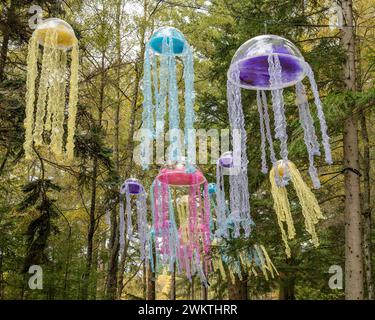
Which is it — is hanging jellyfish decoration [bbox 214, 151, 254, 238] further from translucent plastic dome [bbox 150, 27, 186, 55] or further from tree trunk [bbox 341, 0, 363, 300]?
translucent plastic dome [bbox 150, 27, 186, 55]

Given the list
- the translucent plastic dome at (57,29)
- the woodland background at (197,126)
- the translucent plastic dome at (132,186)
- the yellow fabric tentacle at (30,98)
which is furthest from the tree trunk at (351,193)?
the yellow fabric tentacle at (30,98)

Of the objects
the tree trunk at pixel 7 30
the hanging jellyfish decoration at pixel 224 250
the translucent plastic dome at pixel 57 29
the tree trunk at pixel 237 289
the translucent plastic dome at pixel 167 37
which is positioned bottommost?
the tree trunk at pixel 237 289

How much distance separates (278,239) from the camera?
9664mm

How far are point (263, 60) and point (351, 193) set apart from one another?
161 inches

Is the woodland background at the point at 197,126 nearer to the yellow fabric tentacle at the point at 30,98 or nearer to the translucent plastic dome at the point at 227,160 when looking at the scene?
the translucent plastic dome at the point at 227,160

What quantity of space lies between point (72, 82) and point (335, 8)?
6158 millimetres

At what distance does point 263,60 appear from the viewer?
15.2ft

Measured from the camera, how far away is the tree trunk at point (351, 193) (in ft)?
24.1

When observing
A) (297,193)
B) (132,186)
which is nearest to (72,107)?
(297,193)

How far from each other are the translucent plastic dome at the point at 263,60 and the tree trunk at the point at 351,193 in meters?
3.01

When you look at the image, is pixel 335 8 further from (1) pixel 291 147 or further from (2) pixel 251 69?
(2) pixel 251 69

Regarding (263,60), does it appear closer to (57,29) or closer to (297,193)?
(57,29)
